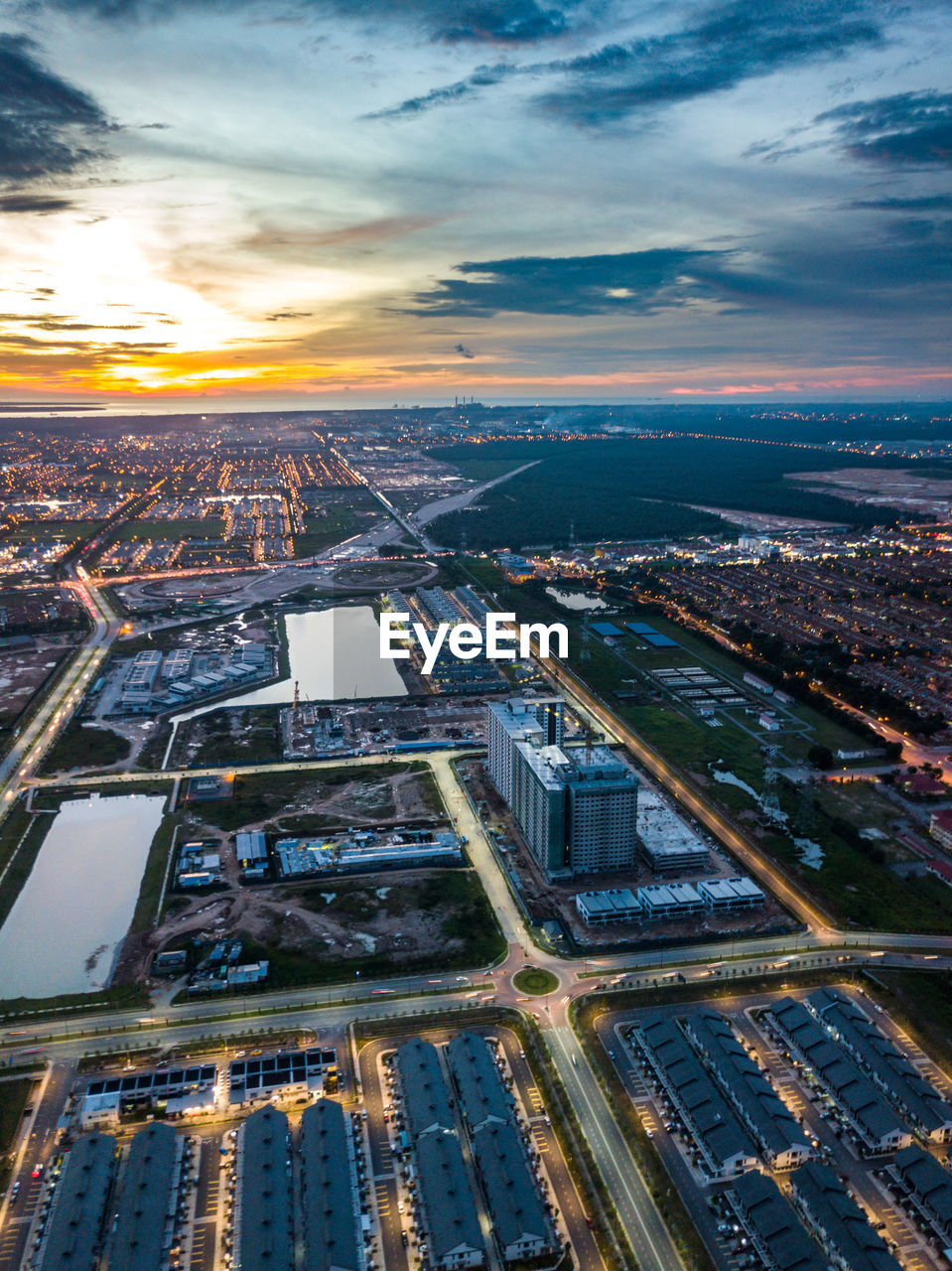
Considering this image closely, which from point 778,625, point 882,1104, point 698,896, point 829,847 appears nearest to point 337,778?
point 698,896

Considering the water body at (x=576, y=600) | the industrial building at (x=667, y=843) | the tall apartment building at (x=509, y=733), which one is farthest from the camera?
the water body at (x=576, y=600)

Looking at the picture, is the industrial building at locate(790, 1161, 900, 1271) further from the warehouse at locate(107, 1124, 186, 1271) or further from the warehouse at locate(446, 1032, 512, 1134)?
the warehouse at locate(107, 1124, 186, 1271)

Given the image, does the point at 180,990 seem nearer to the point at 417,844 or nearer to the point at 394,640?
the point at 417,844

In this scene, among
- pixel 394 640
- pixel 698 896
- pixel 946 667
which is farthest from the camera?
pixel 394 640

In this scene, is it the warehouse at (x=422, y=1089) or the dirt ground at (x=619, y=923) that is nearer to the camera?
the warehouse at (x=422, y=1089)

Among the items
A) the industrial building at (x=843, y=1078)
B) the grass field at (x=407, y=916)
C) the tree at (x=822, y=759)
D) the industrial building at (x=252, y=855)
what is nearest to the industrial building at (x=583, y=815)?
the grass field at (x=407, y=916)

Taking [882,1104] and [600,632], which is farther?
[600,632]

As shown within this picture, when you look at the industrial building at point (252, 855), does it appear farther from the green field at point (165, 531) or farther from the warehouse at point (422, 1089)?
the green field at point (165, 531)
